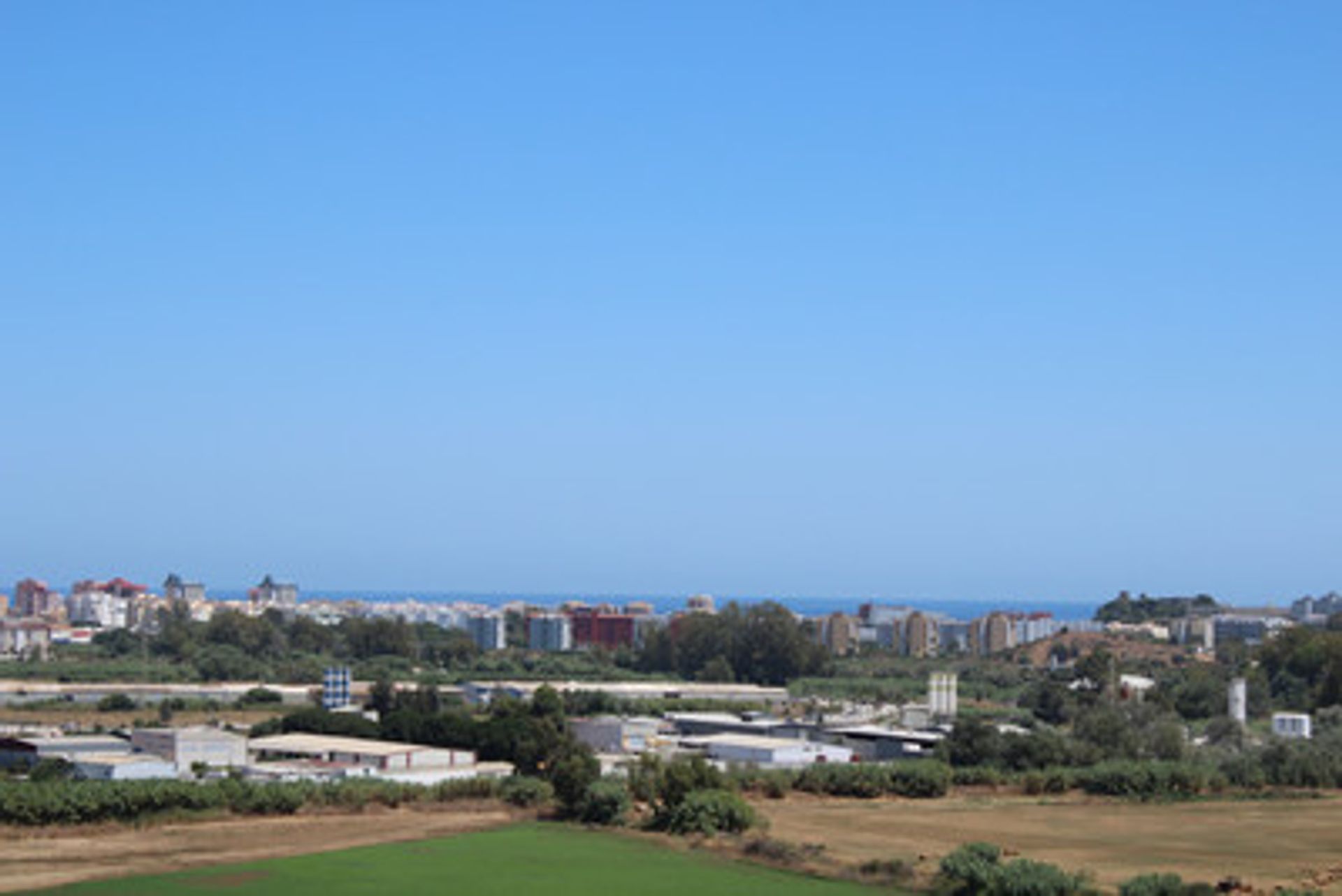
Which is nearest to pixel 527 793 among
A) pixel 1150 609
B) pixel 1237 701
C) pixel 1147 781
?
pixel 1147 781

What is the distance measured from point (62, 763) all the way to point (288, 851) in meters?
12.9

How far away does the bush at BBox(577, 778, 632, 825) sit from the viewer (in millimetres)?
30219

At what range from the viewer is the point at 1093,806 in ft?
120

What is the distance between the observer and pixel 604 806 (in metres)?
30.2

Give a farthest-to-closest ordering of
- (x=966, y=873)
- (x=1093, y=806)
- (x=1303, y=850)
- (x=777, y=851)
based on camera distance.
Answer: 1. (x=1093, y=806)
2. (x=1303, y=850)
3. (x=777, y=851)
4. (x=966, y=873)

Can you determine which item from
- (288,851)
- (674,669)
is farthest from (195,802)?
(674,669)

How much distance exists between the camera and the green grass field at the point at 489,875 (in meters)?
22.5

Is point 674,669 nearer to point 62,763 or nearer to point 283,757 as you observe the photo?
point 283,757

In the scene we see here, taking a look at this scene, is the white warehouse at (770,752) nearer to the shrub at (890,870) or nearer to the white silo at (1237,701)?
the white silo at (1237,701)

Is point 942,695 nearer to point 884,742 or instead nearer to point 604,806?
point 884,742

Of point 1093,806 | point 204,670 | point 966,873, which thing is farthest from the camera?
point 204,670

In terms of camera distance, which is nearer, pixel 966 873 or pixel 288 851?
pixel 966 873

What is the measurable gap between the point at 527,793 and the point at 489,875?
886 cm

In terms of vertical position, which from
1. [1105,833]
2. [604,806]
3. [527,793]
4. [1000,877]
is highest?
[1000,877]
